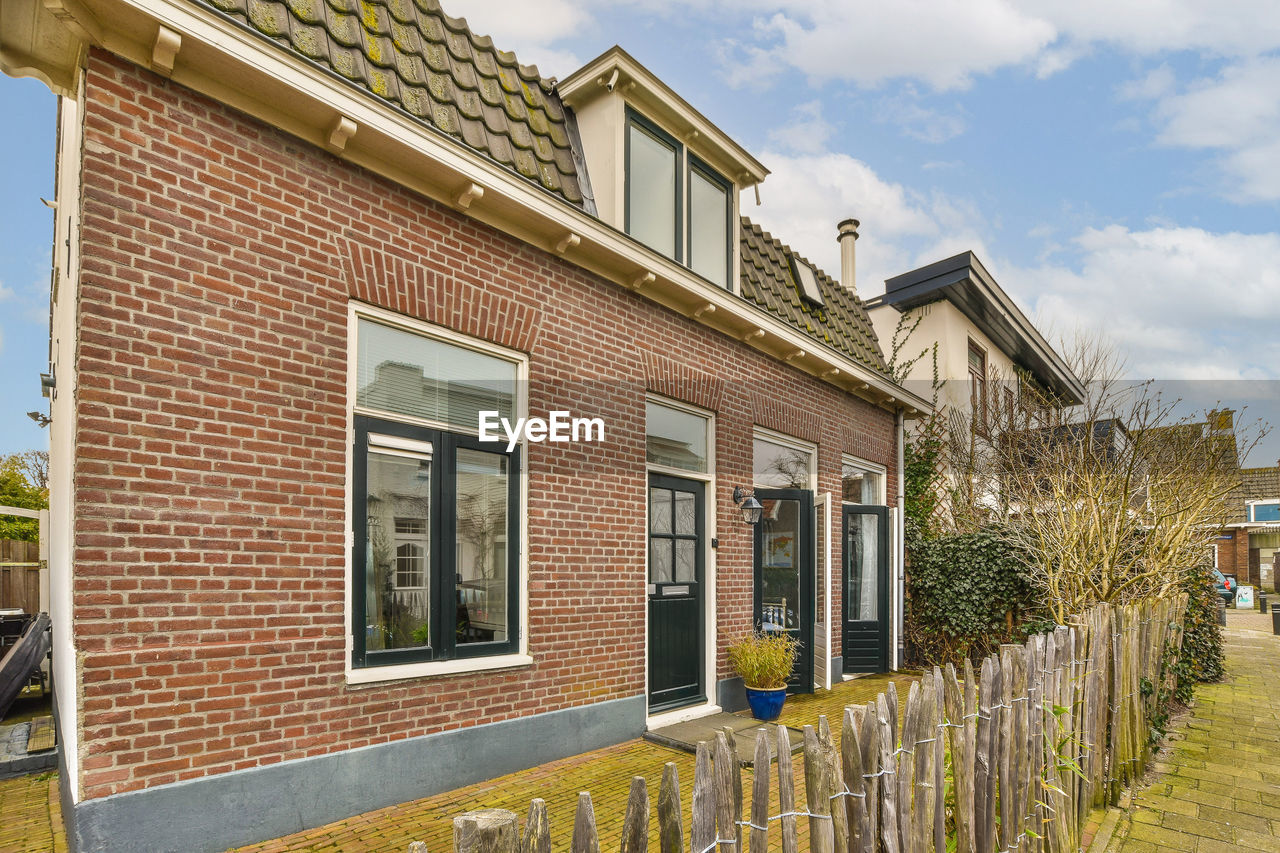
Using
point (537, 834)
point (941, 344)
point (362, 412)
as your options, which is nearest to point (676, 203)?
point (362, 412)

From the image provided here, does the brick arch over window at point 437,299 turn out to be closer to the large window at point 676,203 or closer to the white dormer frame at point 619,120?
the white dormer frame at point 619,120

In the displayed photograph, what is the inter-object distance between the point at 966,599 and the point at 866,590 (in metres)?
1.33

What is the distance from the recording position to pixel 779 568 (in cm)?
858

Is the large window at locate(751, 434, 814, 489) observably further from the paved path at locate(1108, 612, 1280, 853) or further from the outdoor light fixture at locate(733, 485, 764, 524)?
the paved path at locate(1108, 612, 1280, 853)

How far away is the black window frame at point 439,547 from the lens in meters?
4.69

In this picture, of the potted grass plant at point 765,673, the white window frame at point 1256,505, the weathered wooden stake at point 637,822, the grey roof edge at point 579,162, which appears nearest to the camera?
the weathered wooden stake at point 637,822

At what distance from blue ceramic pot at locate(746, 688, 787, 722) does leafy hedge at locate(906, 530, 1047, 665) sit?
3.26m

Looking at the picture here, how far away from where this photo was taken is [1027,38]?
293 inches

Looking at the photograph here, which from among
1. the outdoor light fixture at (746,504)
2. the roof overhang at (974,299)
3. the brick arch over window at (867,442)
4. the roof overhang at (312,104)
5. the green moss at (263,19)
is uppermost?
the roof overhang at (974,299)

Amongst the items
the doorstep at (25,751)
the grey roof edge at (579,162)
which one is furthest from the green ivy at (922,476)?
the doorstep at (25,751)

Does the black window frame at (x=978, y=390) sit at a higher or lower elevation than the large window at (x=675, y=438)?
higher

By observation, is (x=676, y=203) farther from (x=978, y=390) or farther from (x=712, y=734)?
(x=978, y=390)

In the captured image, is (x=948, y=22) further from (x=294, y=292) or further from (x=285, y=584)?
(x=285, y=584)

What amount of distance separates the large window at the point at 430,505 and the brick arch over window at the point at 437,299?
18 centimetres
